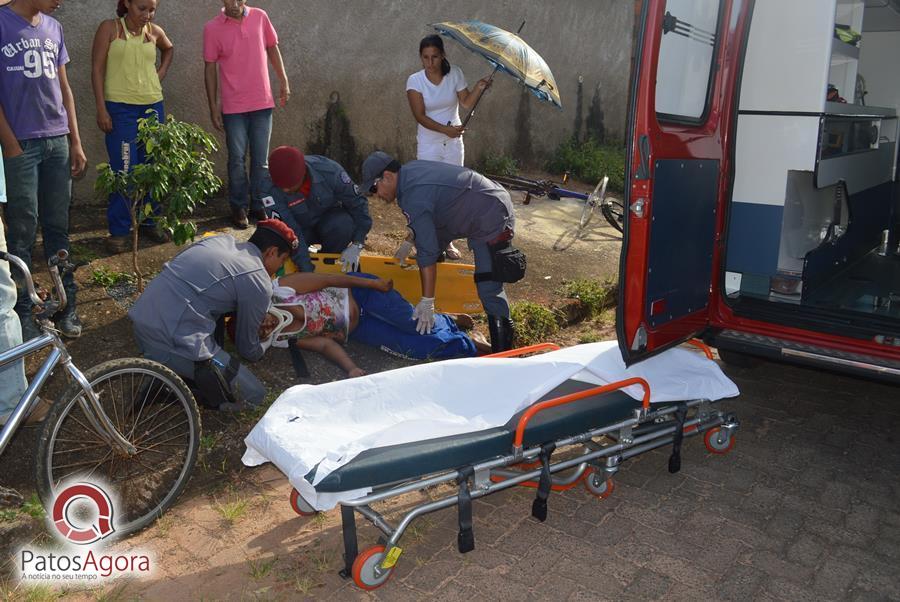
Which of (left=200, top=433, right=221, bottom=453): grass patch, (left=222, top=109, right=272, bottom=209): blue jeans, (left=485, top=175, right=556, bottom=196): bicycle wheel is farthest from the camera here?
(left=485, top=175, right=556, bottom=196): bicycle wheel

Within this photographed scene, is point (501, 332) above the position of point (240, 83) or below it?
below

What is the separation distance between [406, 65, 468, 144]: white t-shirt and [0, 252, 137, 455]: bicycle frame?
3.77 meters

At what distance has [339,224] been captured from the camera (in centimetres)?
552

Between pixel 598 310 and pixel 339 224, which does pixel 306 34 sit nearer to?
pixel 339 224

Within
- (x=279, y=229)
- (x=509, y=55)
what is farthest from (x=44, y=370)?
(x=509, y=55)

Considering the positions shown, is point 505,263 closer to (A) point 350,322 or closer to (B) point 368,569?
(A) point 350,322

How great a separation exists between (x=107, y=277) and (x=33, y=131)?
1135 millimetres

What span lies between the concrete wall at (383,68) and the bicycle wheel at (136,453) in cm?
339

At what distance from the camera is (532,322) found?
231 inches

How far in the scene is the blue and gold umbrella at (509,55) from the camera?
5691mm

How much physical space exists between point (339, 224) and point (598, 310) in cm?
231

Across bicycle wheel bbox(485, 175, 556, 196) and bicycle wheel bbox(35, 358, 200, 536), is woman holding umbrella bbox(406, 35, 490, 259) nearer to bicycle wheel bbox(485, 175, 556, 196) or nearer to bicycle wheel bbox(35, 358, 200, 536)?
bicycle wheel bbox(485, 175, 556, 196)

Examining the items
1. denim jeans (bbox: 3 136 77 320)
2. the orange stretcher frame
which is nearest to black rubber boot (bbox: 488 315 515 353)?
the orange stretcher frame

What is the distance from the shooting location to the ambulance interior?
159 inches
